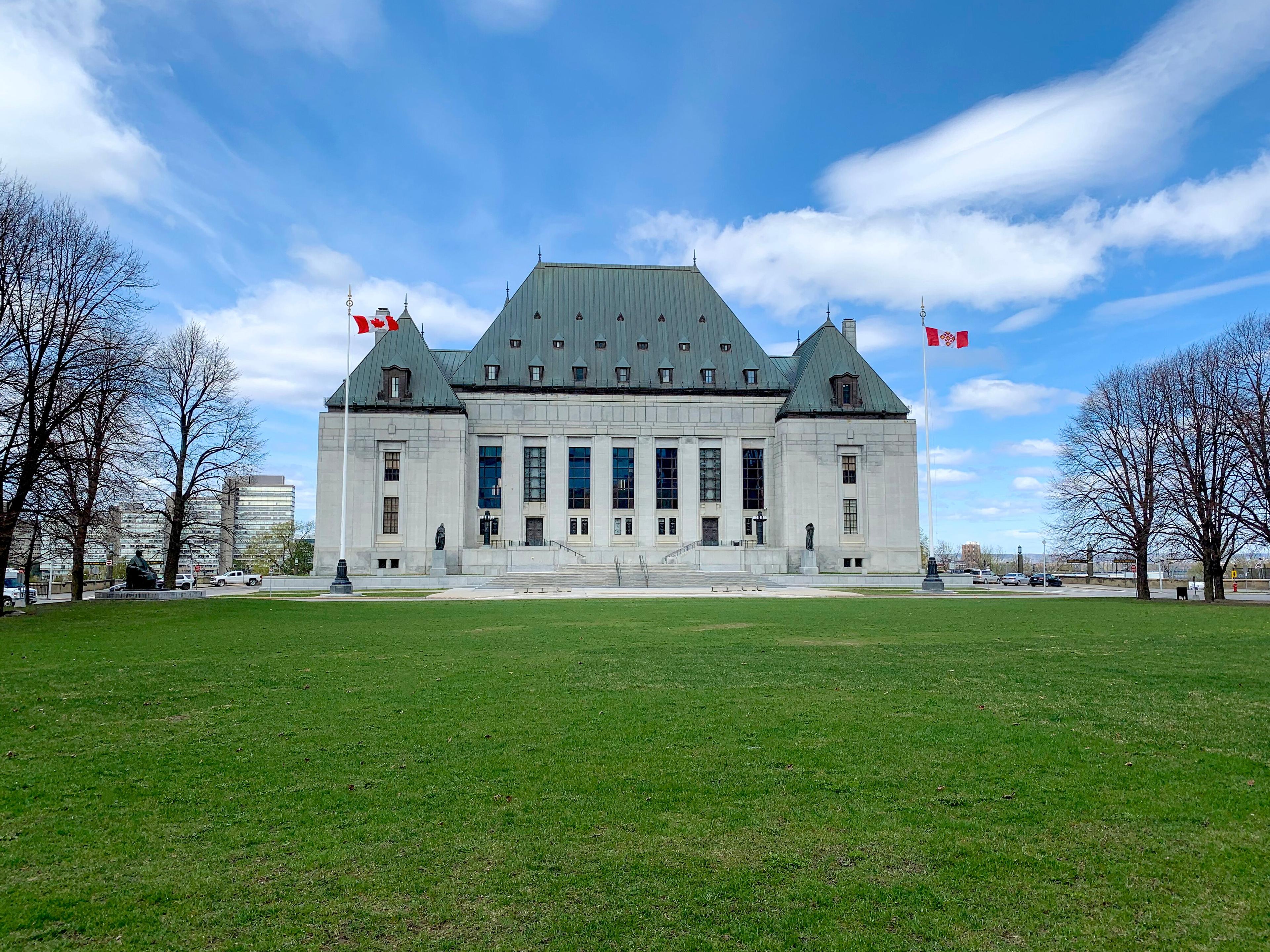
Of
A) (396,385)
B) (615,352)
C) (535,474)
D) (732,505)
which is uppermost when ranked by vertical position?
(615,352)

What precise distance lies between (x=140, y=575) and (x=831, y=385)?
4894cm

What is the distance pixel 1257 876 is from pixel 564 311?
66.5 m

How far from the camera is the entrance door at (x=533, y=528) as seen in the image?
212 feet

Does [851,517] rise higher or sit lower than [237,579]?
higher

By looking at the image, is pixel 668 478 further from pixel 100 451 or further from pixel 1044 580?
pixel 100 451

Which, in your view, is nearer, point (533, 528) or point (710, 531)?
point (533, 528)

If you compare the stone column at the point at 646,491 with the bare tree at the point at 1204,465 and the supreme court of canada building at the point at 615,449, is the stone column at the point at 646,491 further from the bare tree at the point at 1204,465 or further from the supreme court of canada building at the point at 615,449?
the bare tree at the point at 1204,465

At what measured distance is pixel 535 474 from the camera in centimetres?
6531

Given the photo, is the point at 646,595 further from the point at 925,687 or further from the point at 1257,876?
the point at 1257,876

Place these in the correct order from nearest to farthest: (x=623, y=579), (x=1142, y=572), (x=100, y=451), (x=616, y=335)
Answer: (x=100, y=451), (x=1142, y=572), (x=623, y=579), (x=616, y=335)

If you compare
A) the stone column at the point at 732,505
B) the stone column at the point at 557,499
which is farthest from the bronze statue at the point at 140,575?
the stone column at the point at 732,505

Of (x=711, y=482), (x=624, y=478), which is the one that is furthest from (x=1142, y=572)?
(x=624, y=478)

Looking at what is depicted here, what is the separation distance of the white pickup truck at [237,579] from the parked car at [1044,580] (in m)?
63.4

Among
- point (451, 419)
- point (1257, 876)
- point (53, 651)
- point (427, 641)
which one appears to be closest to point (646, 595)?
point (427, 641)
